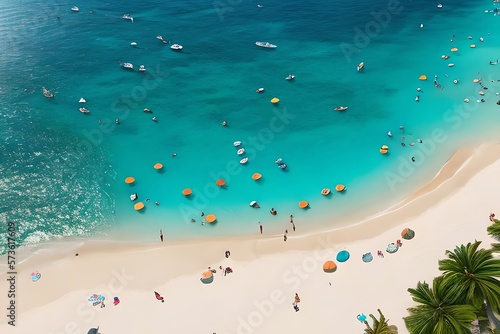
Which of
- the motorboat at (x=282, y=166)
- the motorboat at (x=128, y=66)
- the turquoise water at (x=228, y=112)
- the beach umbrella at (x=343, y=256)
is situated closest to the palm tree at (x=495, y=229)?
the turquoise water at (x=228, y=112)

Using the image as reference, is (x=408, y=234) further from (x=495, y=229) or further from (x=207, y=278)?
(x=207, y=278)

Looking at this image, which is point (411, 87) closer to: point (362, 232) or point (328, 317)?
point (362, 232)

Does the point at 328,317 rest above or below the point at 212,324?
above

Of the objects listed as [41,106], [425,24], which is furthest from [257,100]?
[425,24]

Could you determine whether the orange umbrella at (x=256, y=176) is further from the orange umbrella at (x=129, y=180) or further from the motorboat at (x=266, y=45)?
the motorboat at (x=266, y=45)

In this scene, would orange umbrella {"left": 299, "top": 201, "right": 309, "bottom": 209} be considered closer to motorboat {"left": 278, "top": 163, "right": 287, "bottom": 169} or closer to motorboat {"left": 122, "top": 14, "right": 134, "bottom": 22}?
motorboat {"left": 278, "top": 163, "right": 287, "bottom": 169}

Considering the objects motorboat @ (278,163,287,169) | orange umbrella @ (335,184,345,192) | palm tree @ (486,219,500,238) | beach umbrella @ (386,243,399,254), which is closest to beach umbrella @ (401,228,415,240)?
beach umbrella @ (386,243,399,254)

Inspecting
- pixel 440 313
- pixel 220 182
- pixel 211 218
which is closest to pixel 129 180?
pixel 220 182
